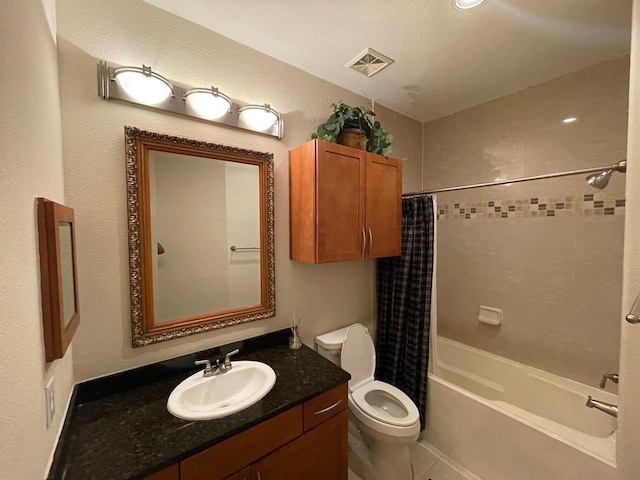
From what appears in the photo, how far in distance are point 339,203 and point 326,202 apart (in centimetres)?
10

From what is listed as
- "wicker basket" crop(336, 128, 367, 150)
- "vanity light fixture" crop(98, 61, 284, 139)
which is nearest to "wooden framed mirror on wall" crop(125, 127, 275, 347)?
"vanity light fixture" crop(98, 61, 284, 139)

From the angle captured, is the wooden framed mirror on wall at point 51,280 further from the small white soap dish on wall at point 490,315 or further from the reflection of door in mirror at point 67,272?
the small white soap dish on wall at point 490,315

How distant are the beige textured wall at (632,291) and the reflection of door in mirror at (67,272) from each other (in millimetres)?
2090

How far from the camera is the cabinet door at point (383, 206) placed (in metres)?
1.74

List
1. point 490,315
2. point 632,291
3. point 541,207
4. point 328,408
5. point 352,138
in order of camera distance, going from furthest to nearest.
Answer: point 490,315, point 541,207, point 352,138, point 328,408, point 632,291

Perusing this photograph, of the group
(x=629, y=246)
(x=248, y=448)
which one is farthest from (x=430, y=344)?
(x=248, y=448)

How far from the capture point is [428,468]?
1.74m

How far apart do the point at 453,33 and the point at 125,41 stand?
5.44ft

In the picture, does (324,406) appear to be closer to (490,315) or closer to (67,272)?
(67,272)

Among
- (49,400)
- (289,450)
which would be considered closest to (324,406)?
(289,450)

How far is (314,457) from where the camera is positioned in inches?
48.0

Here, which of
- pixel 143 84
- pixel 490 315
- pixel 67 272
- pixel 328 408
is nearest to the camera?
pixel 67 272

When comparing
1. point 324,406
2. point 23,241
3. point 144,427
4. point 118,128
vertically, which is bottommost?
point 324,406

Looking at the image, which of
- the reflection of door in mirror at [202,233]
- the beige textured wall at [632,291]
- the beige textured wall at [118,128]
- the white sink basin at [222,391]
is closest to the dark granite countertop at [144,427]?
the white sink basin at [222,391]
